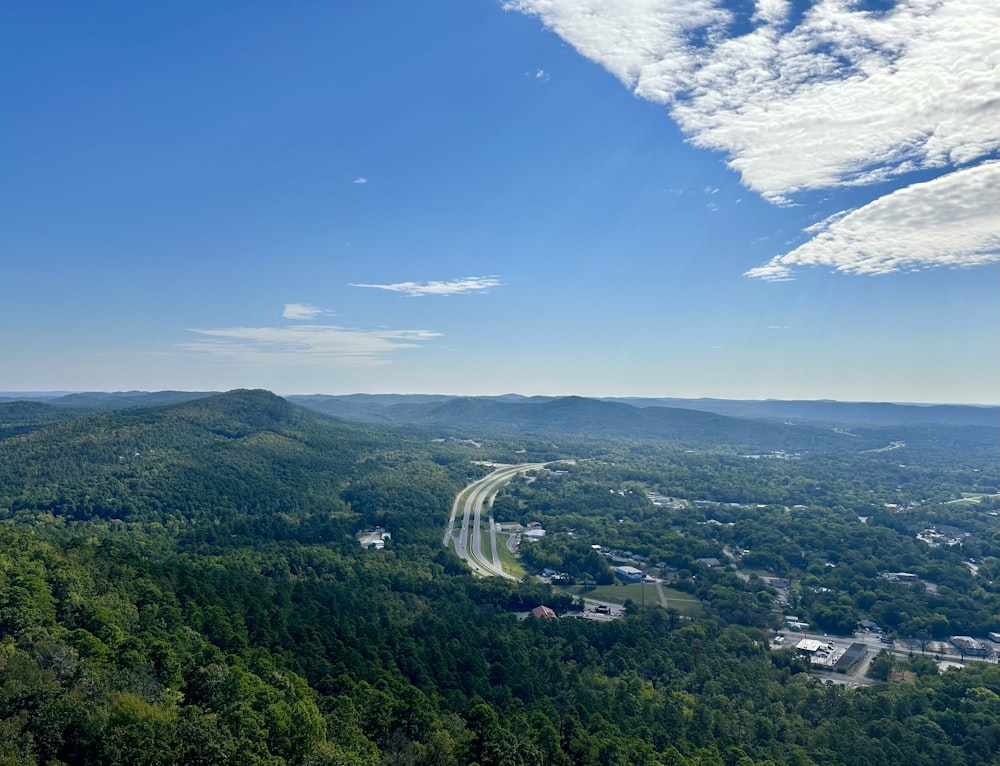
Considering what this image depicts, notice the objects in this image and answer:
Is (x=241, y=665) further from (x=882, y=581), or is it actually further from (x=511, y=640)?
(x=882, y=581)

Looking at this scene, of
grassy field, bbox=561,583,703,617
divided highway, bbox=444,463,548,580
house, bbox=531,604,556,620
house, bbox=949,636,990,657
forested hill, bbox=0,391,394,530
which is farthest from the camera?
forested hill, bbox=0,391,394,530

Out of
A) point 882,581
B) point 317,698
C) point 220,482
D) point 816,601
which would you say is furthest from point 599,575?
point 220,482

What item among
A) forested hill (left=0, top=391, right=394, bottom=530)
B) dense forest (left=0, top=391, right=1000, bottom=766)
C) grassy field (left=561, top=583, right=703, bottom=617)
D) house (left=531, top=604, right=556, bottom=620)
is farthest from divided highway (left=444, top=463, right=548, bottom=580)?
forested hill (left=0, top=391, right=394, bottom=530)

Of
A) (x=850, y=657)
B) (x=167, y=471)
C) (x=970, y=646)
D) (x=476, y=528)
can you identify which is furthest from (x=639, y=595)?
(x=167, y=471)

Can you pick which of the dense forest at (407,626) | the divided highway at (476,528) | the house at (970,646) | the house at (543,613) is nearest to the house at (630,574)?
the dense forest at (407,626)

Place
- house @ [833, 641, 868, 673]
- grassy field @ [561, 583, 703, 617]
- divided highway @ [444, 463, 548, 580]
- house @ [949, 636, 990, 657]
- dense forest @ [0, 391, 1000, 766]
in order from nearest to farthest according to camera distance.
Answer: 1. dense forest @ [0, 391, 1000, 766]
2. house @ [833, 641, 868, 673]
3. house @ [949, 636, 990, 657]
4. grassy field @ [561, 583, 703, 617]
5. divided highway @ [444, 463, 548, 580]

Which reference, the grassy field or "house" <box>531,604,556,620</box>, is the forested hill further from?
the grassy field

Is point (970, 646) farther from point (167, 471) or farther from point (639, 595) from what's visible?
point (167, 471)
